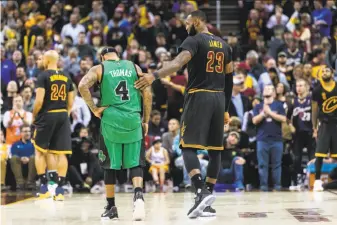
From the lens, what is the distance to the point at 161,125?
52.7ft

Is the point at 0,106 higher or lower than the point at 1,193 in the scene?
higher

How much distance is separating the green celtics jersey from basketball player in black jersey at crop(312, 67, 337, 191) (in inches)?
220

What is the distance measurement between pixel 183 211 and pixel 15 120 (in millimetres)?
7736

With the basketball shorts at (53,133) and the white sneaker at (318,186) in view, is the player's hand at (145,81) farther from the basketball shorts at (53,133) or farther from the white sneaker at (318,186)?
the white sneaker at (318,186)

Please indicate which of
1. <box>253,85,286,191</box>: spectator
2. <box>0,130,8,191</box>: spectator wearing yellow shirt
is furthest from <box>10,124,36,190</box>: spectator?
<box>253,85,286,191</box>: spectator

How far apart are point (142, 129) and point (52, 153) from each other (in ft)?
12.2

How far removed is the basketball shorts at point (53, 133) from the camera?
11633 millimetres

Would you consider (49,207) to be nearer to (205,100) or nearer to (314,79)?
(205,100)

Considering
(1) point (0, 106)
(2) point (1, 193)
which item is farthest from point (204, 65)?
(1) point (0, 106)

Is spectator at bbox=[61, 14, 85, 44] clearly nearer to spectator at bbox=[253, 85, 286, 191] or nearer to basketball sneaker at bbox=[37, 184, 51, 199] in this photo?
spectator at bbox=[253, 85, 286, 191]

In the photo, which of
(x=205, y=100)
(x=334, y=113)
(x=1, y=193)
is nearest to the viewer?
(x=205, y=100)

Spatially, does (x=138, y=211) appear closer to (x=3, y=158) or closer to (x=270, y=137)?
(x=270, y=137)

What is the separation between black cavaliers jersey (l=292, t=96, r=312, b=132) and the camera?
15015 mm

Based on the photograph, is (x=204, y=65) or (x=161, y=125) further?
(x=161, y=125)
